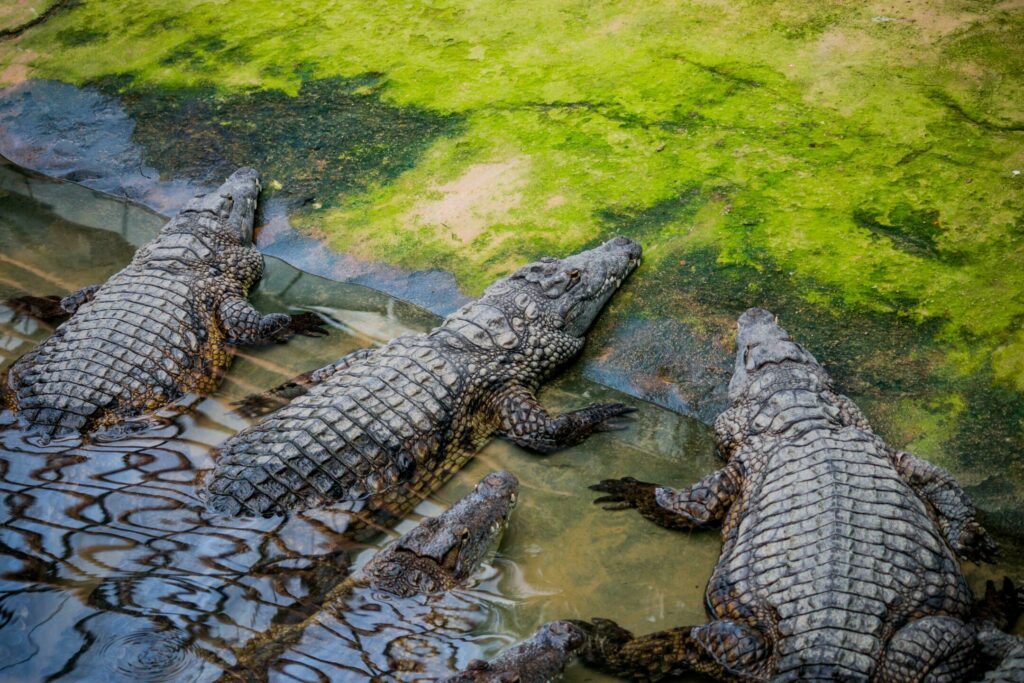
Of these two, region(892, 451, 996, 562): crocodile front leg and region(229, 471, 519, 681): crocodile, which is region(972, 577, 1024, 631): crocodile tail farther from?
region(229, 471, 519, 681): crocodile

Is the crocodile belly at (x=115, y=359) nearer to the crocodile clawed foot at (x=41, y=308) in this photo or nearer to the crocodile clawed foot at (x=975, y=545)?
the crocodile clawed foot at (x=41, y=308)

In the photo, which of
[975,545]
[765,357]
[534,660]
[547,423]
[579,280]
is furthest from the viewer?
[579,280]

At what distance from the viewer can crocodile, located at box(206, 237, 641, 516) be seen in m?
4.43

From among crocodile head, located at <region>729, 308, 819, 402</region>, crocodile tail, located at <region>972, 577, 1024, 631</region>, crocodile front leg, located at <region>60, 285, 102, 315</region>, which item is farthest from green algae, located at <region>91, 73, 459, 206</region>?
crocodile tail, located at <region>972, 577, 1024, 631</region>

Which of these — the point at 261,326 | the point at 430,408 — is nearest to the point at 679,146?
the point at 430,408

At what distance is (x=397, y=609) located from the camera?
3895mm

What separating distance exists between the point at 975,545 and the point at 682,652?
1402 millimetres

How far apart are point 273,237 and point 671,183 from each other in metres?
2.71

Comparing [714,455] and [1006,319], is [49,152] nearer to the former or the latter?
[714,455]

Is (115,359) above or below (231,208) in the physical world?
below

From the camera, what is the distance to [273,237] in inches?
254

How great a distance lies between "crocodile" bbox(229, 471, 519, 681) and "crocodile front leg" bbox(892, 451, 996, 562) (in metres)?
1.79

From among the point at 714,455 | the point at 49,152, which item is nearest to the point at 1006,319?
the point at 714,455

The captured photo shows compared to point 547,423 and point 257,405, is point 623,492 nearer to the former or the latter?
point 547,423
